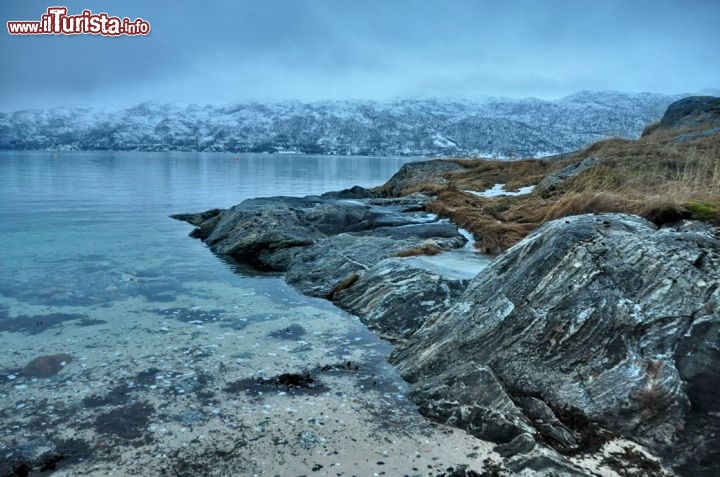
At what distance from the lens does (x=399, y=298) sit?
1042 centimetres

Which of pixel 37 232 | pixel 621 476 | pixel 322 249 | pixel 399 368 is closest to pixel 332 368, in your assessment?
pixel 399 368

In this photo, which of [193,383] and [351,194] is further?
[351,194]

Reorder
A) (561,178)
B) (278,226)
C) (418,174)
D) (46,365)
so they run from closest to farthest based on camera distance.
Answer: (46,365) < (278,226) < (561,178) < (418,174)

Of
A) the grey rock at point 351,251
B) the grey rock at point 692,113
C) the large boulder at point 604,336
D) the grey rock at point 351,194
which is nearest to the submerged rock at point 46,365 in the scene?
the large boulder at point 604,336

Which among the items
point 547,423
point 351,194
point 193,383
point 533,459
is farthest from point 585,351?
point 351,194

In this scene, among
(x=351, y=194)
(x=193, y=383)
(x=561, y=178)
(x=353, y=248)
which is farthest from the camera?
(x=351, y=194)

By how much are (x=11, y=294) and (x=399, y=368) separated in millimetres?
10055

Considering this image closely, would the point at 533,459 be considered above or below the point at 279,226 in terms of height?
below

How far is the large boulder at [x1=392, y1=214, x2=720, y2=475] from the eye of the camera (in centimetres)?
554

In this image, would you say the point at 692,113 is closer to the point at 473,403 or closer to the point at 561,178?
the point at 561,178

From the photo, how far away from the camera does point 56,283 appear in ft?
43.0

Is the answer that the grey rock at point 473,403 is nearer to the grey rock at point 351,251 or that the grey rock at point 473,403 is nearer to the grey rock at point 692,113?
the grey rock at point 351,251

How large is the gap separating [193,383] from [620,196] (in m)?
9.61

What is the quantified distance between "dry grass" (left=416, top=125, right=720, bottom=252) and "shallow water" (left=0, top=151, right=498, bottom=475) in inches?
235
